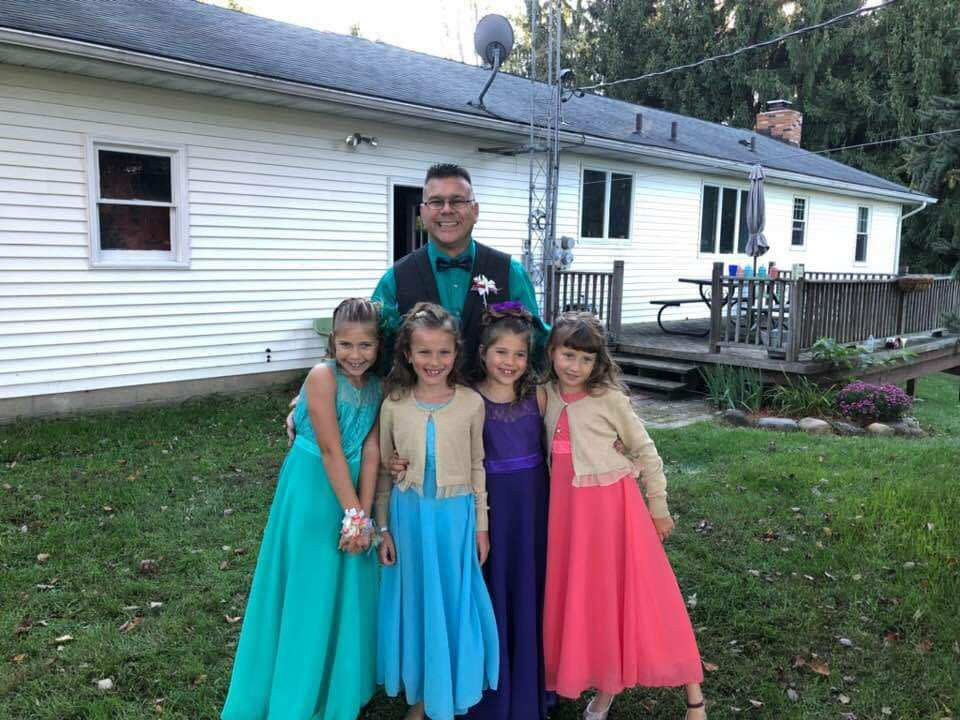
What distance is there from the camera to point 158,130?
25.0 feet

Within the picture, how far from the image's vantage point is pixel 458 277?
288 cm

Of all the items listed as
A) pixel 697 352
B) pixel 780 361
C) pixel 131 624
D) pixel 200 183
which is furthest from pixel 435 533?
pixel 697 352

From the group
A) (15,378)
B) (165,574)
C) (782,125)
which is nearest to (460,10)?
(782,125)

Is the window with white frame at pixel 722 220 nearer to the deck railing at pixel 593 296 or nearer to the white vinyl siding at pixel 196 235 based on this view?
the deck railing at pixel 593 296

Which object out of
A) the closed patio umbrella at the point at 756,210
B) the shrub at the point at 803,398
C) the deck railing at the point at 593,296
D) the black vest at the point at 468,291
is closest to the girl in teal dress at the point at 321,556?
the black vest at the point at 468,291

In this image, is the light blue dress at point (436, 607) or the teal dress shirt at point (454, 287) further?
the teal dress shirt at point (454, 287)

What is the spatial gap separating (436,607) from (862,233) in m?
19.8

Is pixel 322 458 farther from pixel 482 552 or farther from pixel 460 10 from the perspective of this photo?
pixel 460 10

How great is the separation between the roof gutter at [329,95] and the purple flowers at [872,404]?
201 inches

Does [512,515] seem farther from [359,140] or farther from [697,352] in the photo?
[359,140]

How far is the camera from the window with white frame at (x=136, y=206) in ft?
24.1

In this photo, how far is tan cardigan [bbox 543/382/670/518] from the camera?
8.43 feet

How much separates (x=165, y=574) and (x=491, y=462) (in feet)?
7.64

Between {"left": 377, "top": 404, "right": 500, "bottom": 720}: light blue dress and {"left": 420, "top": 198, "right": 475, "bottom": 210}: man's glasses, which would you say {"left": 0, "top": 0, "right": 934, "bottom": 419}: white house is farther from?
{"left": 377, "top": 404, "right": 500, "bottom": 720}: light blue dress
